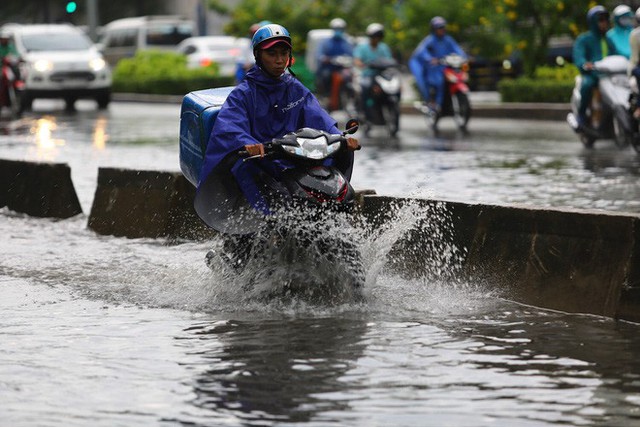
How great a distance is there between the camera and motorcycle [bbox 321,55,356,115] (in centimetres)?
2670

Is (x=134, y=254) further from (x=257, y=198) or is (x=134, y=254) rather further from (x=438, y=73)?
(x=438, y=73)

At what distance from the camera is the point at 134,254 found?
10.6 metres

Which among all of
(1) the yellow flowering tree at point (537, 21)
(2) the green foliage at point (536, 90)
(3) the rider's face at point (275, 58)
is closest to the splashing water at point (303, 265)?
(3) the rider's face at point (275, 58)

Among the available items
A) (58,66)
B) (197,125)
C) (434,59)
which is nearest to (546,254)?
(197,125)

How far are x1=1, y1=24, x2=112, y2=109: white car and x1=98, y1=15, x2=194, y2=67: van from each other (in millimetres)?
13418

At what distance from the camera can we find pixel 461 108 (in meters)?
23.8

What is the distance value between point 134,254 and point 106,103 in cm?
2525

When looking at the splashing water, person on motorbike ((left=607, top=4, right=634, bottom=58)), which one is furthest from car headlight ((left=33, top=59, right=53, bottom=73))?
the splashing water

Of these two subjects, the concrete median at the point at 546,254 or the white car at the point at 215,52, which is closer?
the concrete median at the point at 546,254

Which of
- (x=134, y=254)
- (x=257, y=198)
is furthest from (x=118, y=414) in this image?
(x=134, y=254)

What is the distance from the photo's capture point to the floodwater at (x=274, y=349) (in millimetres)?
5711

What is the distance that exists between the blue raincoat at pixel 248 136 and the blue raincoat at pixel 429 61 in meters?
15.2

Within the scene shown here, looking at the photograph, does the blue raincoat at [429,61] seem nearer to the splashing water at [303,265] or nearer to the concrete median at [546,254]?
the concrete median at [546,254]

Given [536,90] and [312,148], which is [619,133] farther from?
[312,148]
